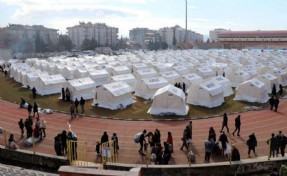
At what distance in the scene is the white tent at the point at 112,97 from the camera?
91.3 ft

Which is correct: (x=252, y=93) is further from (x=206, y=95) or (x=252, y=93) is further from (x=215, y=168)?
(x=215, y=168)

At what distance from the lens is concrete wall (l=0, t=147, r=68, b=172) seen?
49.7ft

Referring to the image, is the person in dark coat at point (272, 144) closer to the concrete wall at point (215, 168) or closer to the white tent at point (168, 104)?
the concrete wall at point (215, 168)

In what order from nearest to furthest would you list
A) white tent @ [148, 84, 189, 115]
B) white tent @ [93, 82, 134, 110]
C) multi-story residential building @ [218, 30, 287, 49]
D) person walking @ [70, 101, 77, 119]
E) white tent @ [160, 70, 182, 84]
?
person walking @ [70, 101, 77, 119] → white tent @ [148, 84, 189, 115] → white tent @ [93, 82, 134, 110] → white tent @ [160, 70, 182, 84] → multi-story residential building @ [218, 30, 287, 49]

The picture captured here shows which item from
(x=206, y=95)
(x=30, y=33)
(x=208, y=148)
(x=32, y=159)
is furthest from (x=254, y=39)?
(x=32, y=159)

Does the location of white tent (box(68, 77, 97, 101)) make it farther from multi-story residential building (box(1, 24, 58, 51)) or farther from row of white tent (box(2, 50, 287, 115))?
multi-story residential building (box(1, 24, 58, 51))

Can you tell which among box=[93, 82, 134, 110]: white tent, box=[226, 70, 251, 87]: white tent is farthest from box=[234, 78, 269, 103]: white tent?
box=[93, 82, 134, 110]: white tent

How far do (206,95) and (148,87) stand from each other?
19.4 feet

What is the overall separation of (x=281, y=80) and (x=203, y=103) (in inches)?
659

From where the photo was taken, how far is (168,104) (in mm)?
25703

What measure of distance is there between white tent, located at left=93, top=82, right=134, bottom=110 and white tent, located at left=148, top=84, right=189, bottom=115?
3384 mm

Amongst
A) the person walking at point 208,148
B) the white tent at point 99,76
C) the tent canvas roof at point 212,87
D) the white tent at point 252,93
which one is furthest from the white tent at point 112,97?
the person walking at point 208,148

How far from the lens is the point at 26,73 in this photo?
40.1 m

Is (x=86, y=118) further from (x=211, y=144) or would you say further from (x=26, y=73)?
(x=26, y=73)
